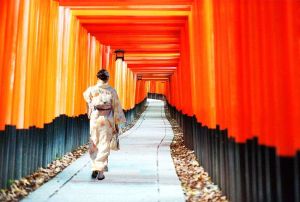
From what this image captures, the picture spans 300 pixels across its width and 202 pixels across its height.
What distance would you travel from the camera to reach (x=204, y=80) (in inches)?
286

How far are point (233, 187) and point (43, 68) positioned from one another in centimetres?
451

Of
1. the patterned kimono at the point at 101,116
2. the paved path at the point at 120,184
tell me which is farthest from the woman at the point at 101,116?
the paved path at the point at 120,184

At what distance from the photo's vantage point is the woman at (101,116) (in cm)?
655

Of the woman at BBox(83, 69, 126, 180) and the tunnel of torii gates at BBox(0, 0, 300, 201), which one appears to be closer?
the tunnel of torii gates at BBox(0, 0, 300, 201)

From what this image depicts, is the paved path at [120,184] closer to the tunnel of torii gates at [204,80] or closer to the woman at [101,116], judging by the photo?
the woman at [101,116]

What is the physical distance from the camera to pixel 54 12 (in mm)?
8398

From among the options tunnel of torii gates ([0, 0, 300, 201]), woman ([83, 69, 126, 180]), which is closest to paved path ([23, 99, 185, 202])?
woman ([83, 69, 126, 180])

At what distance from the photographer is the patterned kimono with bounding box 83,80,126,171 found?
6.55 metres

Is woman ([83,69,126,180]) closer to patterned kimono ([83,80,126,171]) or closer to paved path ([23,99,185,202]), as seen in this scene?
patterned kimono ([83,80,126,171])

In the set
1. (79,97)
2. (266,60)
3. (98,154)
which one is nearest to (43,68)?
(98,154)

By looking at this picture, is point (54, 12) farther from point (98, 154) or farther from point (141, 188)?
point (141, 188)

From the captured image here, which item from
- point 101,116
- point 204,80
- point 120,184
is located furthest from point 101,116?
point 204,80

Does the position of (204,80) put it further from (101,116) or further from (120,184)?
(120,184)

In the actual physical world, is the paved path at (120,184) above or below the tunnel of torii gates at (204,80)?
below
